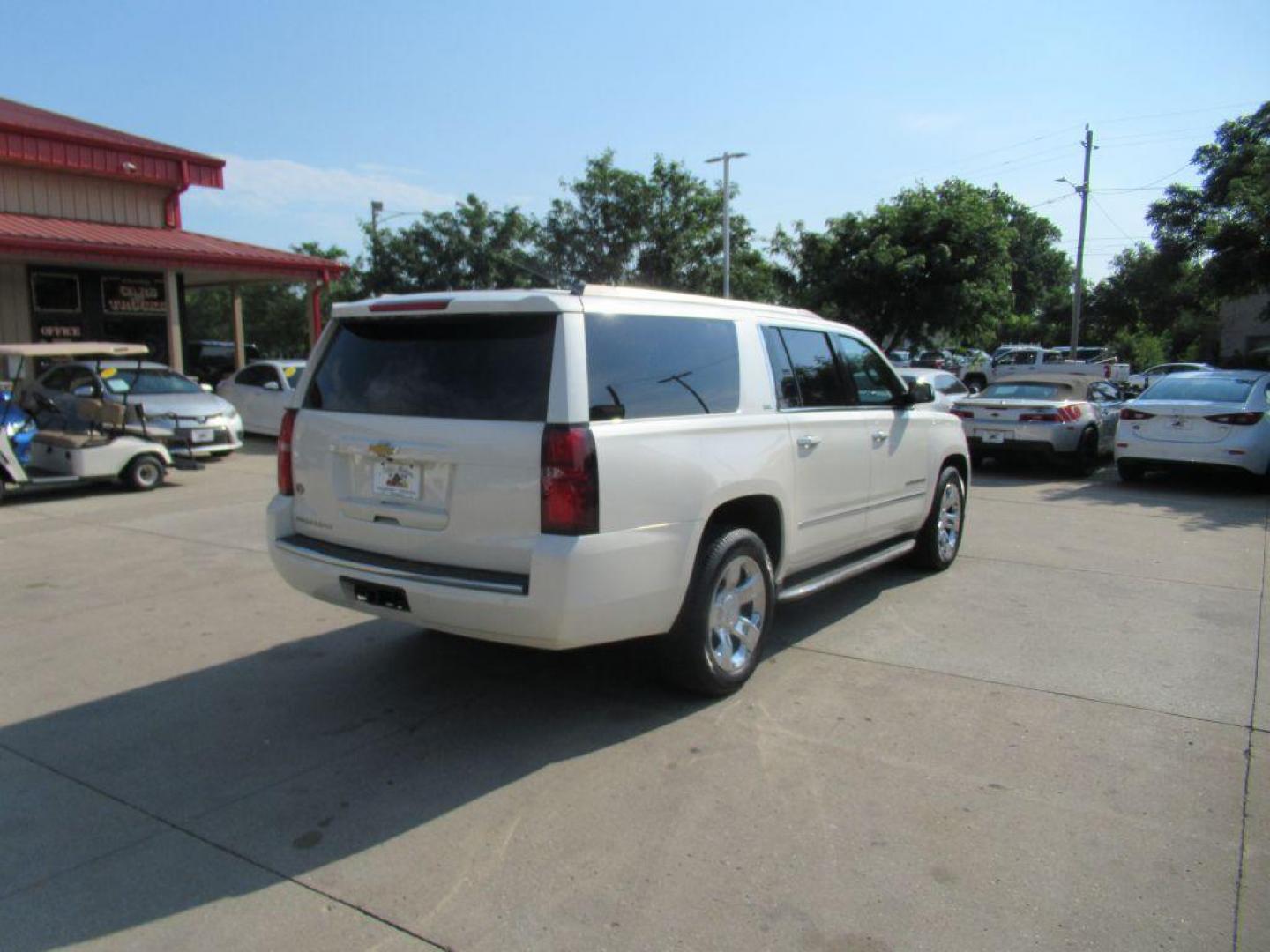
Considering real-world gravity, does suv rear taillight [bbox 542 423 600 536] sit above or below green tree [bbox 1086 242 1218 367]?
below

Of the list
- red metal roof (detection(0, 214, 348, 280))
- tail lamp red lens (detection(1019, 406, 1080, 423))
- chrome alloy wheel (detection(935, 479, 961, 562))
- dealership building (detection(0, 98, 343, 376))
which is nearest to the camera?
chrome alloy wheel (detection(935, 479, 961, 562))

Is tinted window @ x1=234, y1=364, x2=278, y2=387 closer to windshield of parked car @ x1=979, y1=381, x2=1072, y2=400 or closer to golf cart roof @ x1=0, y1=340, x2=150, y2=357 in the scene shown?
golf cart roof @ x1=0, y1=340, x2=150, y2=357

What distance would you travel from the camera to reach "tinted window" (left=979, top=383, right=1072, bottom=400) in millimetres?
13461

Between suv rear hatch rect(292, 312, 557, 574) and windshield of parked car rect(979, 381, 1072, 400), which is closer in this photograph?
suv rear hatch rect(292, 312, 557, 574)

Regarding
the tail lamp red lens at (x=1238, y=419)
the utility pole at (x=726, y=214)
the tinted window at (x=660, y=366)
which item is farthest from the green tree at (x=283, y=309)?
the tinted window at (x=660, y=366)

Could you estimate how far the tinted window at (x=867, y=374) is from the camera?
5.89m

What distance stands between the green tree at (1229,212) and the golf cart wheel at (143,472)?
22507mm

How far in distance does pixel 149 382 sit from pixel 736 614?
12.4 m

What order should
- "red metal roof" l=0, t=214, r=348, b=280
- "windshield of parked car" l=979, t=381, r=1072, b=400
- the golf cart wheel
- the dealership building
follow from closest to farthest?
1. the golf cart wheel
2. "windshield of parked car" l=979, t=381, r=1072, b=400
3. "red metal roof" l=0, t=214, r=348, b=280
4. the dealership building

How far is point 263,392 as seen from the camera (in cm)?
1708

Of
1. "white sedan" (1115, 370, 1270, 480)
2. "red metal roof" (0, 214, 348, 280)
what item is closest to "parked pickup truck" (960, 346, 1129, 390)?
"white sedan" (1115, 370, 1270, 480)

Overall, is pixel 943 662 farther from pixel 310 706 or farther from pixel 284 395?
pixel 284 395

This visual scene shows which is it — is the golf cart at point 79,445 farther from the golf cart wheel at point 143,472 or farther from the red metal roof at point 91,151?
the red metal roof at point 91,151

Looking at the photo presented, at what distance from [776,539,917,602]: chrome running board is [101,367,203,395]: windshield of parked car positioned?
11.0 metres
